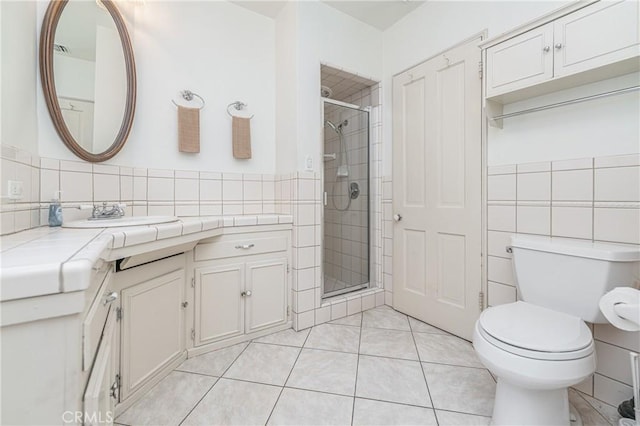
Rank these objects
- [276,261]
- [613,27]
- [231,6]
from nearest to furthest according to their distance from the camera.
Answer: [613,27], [276,261], [231,6]

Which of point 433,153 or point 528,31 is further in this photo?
point 433,153

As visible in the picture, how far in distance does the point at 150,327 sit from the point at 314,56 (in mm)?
2078

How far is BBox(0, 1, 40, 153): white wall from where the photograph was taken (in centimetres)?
117

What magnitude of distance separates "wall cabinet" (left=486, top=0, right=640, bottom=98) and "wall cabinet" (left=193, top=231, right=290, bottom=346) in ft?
5.43

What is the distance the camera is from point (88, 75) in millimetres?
1601

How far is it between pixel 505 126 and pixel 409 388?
159cm

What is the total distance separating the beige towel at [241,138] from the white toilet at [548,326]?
6.10 ft

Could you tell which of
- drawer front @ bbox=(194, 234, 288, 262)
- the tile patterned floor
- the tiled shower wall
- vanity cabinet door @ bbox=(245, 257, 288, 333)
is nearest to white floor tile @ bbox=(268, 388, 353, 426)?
the tile patterned floor

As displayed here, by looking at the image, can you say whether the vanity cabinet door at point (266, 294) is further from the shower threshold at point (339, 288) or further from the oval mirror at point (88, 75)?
the oval mirror at point (88, 75)

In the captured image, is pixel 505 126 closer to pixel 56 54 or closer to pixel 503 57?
pixel 503 57

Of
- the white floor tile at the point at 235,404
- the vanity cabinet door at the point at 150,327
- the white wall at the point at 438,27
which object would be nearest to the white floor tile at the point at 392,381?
the white floor tile at the point at 235,404

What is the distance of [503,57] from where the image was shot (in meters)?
1.49

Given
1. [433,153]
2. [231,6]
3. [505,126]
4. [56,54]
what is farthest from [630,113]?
[56,54]

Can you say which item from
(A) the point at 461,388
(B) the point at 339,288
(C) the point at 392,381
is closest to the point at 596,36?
(A) the point at 461,388
